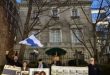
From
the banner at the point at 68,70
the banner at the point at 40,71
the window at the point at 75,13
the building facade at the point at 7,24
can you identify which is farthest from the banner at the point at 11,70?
the window at the point at 75,13

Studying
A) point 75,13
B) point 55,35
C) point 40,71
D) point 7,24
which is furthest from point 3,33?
point 40,71

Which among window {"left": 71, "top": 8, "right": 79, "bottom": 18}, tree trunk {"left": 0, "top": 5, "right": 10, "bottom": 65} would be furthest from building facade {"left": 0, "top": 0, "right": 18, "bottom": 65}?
window {"left": 71, "top": 8, "right": 79, "bottom": 18}

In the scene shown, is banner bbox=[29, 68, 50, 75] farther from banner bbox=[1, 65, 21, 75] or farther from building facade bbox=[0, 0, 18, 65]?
building facade bbox=[0, 0, 18, 65]

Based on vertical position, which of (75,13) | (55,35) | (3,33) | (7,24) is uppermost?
(75,13)

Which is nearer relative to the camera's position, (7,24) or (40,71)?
(40,71)

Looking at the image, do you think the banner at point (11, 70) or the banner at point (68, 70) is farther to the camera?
the banner at point (68, 70)

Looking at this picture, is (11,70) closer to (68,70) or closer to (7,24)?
(68,70)

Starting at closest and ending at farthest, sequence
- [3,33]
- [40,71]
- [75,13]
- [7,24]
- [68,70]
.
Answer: [40,71], [68,70], [3,33], [7,24], [75,13]

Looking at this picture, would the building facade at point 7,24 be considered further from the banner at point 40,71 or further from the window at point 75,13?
the banner at point 40,71

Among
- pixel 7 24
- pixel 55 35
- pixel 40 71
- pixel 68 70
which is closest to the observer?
pixel 40 71

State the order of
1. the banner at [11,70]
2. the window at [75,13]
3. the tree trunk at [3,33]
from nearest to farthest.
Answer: the banner at [11,70] < the tree trunk at [3,33] < the window at [75,13]

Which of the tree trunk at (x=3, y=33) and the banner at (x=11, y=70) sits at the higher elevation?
the tree trunk at (x=3, y=33)

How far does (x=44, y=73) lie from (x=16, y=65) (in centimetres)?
171

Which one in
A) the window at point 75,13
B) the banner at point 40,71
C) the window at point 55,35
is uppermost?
the window at point 75,13
